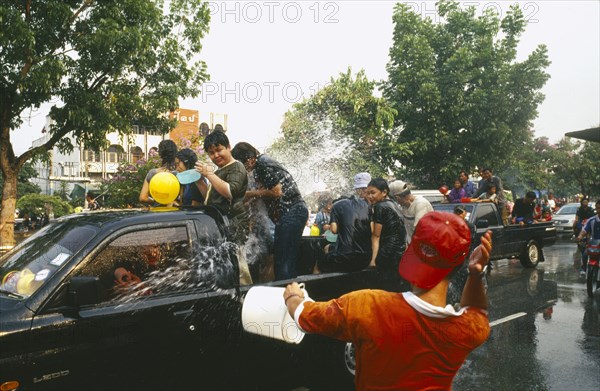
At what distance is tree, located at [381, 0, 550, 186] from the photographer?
2528 cm

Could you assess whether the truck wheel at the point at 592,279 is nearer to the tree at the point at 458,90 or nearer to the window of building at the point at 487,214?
the window of building at the point at 487,214

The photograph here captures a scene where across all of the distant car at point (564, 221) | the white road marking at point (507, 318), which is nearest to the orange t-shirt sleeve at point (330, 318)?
the white road marking at point (507, 318)

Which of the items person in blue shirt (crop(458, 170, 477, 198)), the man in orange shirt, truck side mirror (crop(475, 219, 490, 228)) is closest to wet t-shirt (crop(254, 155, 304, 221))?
→ the man in orange shirt

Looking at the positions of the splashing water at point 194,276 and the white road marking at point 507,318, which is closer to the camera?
the splashing water at point 194,276

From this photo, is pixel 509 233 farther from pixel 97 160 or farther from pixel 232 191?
pixel 97 160

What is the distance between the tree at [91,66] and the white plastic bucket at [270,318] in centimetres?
997

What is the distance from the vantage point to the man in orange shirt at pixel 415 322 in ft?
5.76

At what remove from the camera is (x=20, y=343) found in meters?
2.70

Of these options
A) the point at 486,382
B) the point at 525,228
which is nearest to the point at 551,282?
the point at 525,228

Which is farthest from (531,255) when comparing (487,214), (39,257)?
(39,257)

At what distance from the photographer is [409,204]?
8461 millimetres

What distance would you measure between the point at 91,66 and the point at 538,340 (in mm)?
10631

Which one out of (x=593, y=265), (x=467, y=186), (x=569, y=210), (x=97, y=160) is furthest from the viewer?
(x=97, y=160)

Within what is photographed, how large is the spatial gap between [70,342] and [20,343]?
266mm
